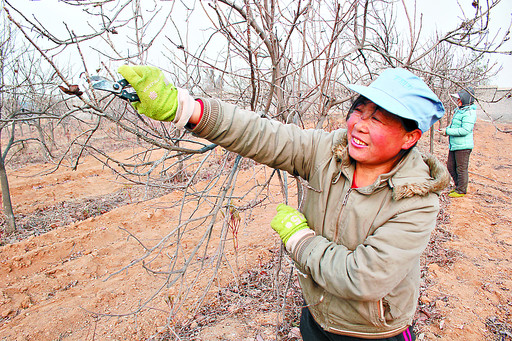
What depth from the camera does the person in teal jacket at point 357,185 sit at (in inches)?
43.2

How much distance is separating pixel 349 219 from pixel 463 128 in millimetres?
4905

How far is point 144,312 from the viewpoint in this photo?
2.97 m

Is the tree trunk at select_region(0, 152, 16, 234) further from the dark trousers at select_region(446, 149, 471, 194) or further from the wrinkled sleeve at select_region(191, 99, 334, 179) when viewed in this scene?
the dark trousers at select_region(446, 149, 471, 194)

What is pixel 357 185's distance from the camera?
131 centimetres

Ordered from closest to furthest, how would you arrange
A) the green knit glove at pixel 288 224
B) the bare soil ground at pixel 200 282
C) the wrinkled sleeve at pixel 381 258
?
the wrinkled sleeve at pixel 381 258 → the green knit glove at pixel 288 224 → the bare soil ground at pixel 200 282

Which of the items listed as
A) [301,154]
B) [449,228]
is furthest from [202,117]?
[449,228]

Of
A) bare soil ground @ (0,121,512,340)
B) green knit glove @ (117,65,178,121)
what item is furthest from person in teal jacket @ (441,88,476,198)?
green knit glove @ (117,65,178,121)

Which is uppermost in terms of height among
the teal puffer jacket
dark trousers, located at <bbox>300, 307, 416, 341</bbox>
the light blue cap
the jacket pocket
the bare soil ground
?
Result: the light blue cap

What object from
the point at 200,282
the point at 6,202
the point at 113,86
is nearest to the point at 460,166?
the point at 200,282

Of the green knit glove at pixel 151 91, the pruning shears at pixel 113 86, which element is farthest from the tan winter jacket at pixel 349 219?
the pruning shears at pixel 113 86

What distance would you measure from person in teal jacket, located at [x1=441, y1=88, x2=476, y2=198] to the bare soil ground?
2.11 feet

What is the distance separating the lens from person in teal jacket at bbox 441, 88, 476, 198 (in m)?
4.89

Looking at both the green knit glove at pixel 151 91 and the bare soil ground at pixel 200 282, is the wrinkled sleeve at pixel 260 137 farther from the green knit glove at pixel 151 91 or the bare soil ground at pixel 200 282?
the bare soil ground at pixel 200 282

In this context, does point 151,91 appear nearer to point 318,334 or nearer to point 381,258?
point 381,258
